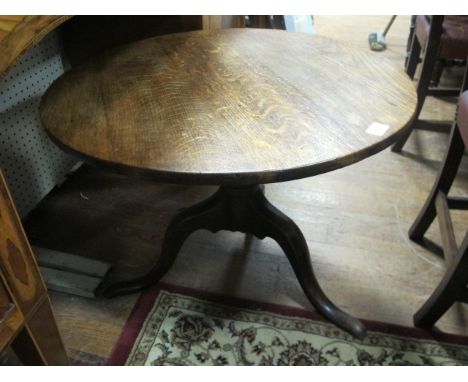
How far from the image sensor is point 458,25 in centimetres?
173

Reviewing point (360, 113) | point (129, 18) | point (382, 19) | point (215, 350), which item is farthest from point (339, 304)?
point (382, 19)

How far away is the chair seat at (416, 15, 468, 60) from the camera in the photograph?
1666 millimetres

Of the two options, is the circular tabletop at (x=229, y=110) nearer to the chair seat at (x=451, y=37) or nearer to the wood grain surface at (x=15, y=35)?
the wood grain surface at (x=15, y=35)

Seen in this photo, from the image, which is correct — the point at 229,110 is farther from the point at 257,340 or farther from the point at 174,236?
the point at 257,340

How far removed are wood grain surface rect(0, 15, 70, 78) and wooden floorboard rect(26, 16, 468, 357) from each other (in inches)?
29.9

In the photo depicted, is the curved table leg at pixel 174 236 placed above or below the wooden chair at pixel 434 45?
below

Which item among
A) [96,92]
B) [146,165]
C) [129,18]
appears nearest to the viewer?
[146,165]

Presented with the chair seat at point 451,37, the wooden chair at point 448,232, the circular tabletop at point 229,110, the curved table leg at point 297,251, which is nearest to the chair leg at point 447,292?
the wooden chair at point 448,232

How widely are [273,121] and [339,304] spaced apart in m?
0.68

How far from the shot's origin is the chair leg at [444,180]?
118 cm

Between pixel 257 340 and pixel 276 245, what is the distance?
382 mm

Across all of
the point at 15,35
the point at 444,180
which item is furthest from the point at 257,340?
the point at 15,35

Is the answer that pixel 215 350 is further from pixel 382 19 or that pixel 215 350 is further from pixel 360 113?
pixel 382 19

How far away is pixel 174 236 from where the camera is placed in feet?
3.76
